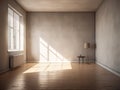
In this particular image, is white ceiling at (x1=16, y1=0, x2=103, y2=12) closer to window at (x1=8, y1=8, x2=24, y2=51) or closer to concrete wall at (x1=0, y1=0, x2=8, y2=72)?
window at (x1=8, y1=8, x2=24, y2=51)

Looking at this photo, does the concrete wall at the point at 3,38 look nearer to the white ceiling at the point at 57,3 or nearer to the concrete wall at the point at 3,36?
the concrete wall at the point at 3,36

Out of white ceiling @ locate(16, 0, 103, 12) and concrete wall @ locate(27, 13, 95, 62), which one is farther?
concrete wall @ locate(27, 13, 95, 62)

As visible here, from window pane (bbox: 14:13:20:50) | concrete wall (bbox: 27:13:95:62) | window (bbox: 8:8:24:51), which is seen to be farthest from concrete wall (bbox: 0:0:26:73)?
concrete wall (bbox: 27:13:95:62)

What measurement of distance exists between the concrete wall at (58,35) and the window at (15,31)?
112cm

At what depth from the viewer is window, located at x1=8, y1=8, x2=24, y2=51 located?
8.77m

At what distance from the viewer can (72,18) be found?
38.2ft

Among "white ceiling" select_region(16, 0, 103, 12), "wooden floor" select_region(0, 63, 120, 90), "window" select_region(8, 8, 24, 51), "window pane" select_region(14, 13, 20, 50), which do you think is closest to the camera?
"wooden floor" select_region(0, 63, 120, 90)

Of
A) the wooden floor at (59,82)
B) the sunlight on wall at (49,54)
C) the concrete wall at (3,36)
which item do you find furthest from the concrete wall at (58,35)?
the wooden floor at (59,82)

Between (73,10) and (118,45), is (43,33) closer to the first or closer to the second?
(73,10)

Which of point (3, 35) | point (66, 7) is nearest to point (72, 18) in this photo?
point (66, 7)

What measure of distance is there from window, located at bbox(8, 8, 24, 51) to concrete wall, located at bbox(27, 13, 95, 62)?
112 centimetres

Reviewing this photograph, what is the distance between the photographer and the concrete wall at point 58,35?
1161cm

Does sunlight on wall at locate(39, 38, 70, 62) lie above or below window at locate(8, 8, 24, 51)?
below

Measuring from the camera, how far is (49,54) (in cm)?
1159
